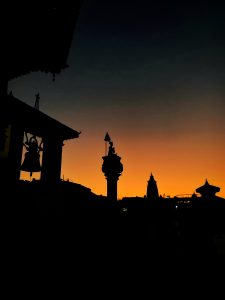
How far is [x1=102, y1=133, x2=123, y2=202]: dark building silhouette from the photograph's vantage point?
11.1 m

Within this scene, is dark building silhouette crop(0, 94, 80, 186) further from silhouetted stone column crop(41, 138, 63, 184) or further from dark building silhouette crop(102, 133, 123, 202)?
dark building silhouette crop(102, 133, 123, 202)

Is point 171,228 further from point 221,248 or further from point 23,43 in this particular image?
point 23,43

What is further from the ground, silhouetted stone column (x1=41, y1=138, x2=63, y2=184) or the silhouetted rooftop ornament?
silhouetted stone column (x1=41, y1=138, x2=63, y2=184)

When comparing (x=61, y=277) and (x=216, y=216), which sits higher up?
(x=216, y=216)

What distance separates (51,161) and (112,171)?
9.54ft

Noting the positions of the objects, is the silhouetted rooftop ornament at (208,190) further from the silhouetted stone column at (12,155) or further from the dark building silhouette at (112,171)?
the silhouetted stone column at (12,155)

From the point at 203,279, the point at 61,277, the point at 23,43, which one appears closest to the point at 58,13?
the point at 23,43

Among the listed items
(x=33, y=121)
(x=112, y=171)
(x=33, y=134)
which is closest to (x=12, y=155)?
(x=33, y=134)

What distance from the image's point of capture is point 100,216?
31.7ft

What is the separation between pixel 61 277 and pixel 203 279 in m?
5.56

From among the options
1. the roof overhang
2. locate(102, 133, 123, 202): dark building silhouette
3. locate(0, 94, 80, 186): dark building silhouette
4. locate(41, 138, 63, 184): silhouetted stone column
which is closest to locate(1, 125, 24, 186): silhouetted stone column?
locate(0, 94, 80, 186): dark building silhouette

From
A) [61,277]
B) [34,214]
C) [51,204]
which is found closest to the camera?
[61,277]

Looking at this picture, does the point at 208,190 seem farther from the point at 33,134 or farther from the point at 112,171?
the point at 33,134

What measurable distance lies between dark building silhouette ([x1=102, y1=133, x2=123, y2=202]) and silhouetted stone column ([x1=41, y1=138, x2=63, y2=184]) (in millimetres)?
2287
